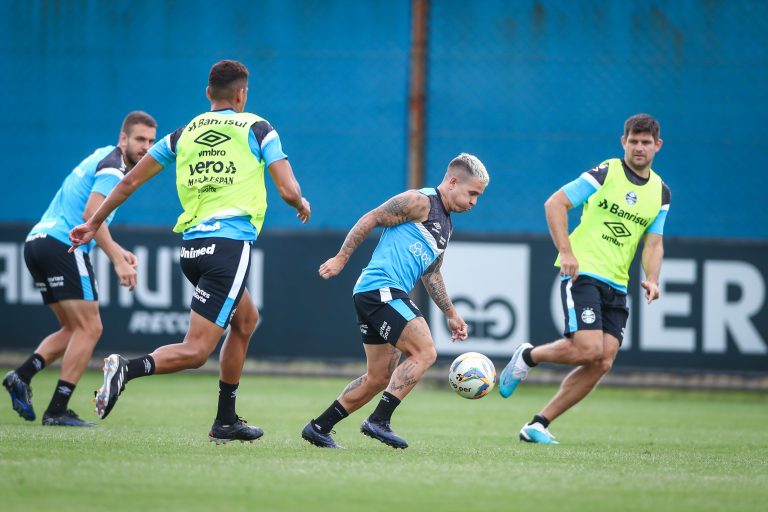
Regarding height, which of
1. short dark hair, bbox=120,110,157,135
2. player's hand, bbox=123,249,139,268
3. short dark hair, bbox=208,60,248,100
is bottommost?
player's hand, bbox=123,249,139,268

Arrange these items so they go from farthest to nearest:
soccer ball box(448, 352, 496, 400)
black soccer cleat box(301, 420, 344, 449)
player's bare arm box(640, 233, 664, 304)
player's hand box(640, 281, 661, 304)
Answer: player's bare arm box(640, 233, 664, 304) → player's hand box(640, 281, 661, 304) → soccer ball box(448, 352, 496, 400) → black soccer cleat box(301, 420, 344, 449)

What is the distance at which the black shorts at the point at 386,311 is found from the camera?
7.12 m

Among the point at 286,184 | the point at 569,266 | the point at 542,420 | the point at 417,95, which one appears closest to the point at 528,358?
the point at 542,420

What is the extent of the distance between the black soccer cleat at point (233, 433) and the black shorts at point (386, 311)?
3.22 feet

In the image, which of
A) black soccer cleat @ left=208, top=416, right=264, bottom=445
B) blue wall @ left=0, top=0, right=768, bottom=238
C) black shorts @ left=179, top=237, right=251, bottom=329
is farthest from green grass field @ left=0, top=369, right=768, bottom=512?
blue wall @ left=0, top=0, right=768, bottom=238

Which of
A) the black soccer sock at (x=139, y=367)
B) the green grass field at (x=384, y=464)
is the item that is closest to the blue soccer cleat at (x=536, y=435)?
the green grass field at (x=384, y=464)

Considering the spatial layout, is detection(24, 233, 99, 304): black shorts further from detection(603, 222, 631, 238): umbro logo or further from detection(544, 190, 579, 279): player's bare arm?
detection(603, 222, 631, 238): umbro logo

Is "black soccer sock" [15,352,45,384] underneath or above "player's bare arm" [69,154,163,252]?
underneath

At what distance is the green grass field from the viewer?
17.0ft

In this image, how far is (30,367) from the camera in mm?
8945

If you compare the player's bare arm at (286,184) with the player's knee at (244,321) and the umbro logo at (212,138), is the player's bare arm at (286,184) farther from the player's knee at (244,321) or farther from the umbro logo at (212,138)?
the player's knee at (244,321)

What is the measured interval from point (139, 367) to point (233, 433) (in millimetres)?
863

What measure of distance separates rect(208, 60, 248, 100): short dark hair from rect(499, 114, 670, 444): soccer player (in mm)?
2560

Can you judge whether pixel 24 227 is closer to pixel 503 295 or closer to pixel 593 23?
pixel 503 295
